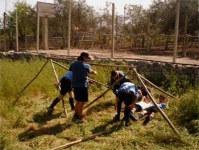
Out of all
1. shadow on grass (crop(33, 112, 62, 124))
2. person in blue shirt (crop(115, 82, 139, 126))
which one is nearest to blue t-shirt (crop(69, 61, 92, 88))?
person in blue shirt (crop(115, 82, 139, 126))

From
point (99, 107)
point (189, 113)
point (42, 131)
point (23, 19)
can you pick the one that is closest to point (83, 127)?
point (42, 131)

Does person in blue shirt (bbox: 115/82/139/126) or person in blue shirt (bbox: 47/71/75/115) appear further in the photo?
person in blue shirt (bbox: 47/71/75/115)

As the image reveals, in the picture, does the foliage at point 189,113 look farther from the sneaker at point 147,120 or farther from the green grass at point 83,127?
the sneaker at point 147,120

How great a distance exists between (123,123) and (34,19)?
16880mm

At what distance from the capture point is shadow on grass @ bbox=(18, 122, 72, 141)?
476 centimetres

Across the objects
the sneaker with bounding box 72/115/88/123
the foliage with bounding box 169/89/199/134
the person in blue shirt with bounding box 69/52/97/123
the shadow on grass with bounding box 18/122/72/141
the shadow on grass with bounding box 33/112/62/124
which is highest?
the person in blue shirt with bounding box 69/52/97/123

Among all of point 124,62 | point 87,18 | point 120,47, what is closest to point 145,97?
point 124,62

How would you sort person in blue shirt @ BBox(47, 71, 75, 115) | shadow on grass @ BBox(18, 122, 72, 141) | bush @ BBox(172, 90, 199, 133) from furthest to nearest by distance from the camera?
person in blue shirt @ BBox(47, 71, 75, 115) → bush @ BBox(172, 90, 199, 133) → shadow on grass @ BBox(18, 122, 72, 141)

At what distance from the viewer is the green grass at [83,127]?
14.1 ft

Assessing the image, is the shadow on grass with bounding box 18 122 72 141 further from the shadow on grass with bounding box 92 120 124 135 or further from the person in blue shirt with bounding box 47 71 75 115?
the person in blue shirt with bounding box 47 71 75 115

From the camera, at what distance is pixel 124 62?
29.7 feet

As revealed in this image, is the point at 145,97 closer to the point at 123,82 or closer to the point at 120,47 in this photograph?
the point at 123,82

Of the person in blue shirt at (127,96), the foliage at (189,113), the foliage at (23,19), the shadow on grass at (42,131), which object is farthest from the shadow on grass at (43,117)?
the foliage at (23,19)

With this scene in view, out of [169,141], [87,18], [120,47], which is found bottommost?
[169,141]
